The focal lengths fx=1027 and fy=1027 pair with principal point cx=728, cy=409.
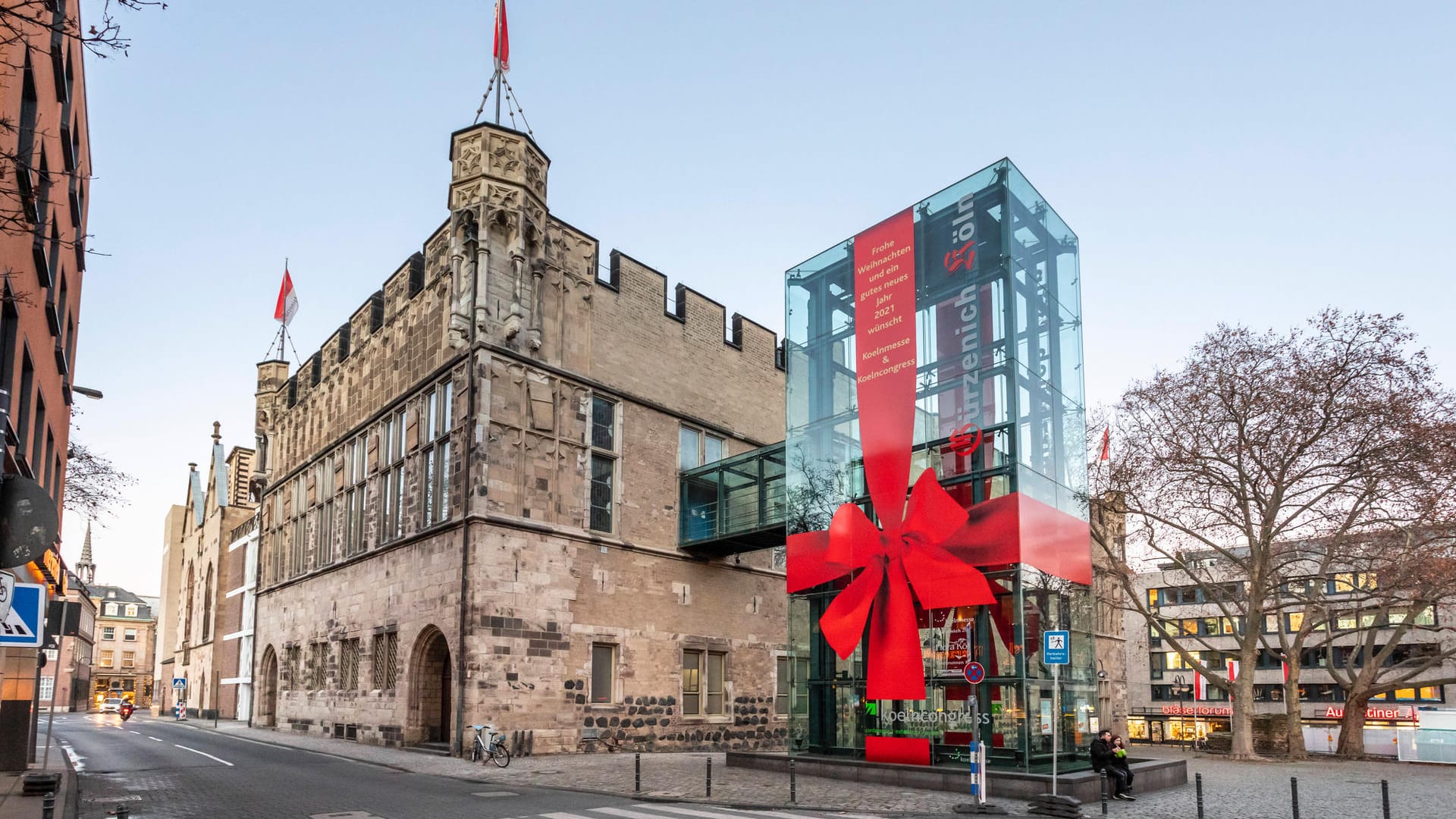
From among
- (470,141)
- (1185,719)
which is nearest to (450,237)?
(470,141)

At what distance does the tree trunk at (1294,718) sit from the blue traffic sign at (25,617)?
3038 centimetres

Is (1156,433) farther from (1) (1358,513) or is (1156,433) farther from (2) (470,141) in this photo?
(2) (470,141)

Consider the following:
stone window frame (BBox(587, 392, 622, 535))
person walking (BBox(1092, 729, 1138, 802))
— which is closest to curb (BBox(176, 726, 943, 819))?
person walking (BBox(1092, 729, 1138, 802))

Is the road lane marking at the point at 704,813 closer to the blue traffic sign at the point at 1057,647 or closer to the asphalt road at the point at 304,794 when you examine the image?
the asphalt road at the point at 304,794

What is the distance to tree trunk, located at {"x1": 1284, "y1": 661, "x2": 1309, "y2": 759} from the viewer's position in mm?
29234

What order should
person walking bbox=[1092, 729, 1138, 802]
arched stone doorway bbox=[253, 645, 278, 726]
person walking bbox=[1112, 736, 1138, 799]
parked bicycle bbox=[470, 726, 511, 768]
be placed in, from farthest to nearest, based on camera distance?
arched stone doorway bbox=[253, 645, 278, 726], parked bicycle bbox=[470, 726, 511, 768], person walking bbox=[1112, 736, 1138, 799], person walking bbox=[1092, 729, 1138, 802]

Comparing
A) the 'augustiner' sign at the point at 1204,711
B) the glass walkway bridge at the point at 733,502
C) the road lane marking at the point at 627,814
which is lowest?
the 'augustiner' sign at the point at 1204,711

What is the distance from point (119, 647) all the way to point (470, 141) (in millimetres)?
119277

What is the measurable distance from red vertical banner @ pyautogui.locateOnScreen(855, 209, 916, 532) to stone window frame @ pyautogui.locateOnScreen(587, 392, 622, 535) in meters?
8.62

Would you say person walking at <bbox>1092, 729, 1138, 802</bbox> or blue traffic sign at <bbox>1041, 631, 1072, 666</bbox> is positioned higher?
blue traffic sign at <bbox>1041, 631, 1072, 666</bbox>

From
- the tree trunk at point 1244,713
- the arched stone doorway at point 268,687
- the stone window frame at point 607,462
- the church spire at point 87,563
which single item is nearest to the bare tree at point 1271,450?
the tree trunk at point 1244,713

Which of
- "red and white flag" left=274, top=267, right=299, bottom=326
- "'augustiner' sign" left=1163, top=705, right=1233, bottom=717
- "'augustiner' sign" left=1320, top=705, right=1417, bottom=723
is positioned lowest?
"'augustiner' sign" left=1163, top=705, right=1233, bottom=717

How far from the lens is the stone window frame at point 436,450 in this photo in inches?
1040

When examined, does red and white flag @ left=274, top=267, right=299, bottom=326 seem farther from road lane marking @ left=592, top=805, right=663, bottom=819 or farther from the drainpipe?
road lane marking @ left=592, top=805, right=663, bottom=819
